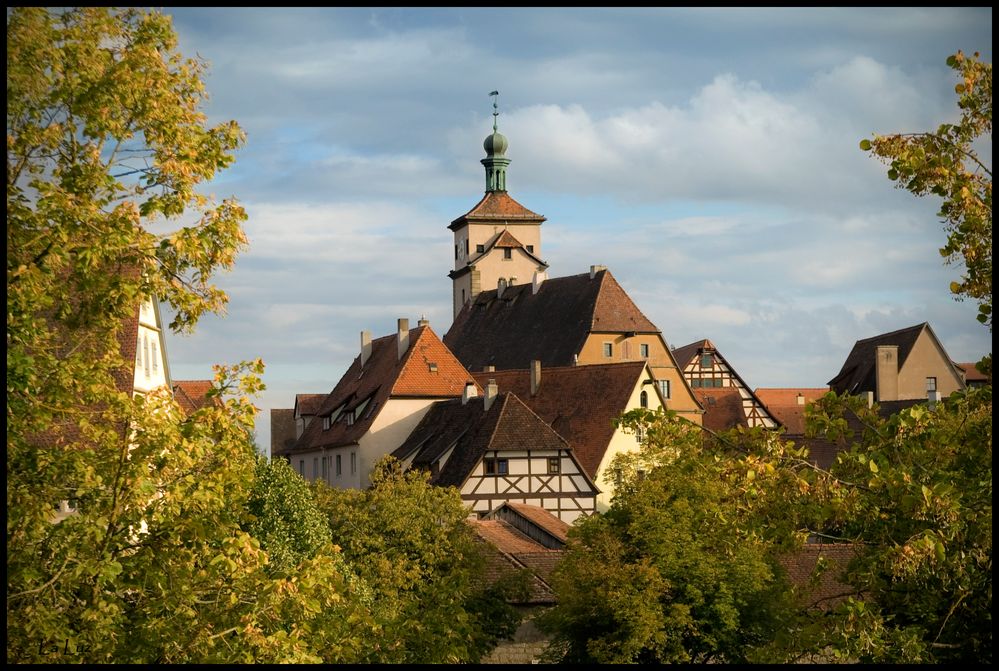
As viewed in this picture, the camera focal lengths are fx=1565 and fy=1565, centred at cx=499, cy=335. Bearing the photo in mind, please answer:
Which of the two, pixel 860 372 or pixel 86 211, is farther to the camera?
pixel 860 372

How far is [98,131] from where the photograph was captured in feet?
45.6

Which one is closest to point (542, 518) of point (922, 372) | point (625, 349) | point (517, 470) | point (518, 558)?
point (517, 470)

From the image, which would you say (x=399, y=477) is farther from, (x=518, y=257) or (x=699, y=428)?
(x=518, y=257)

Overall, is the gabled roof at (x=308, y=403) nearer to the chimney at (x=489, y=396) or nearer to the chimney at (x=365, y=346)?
the chimney at (x=365, y=346)

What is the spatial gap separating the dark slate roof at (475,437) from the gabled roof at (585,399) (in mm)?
4243

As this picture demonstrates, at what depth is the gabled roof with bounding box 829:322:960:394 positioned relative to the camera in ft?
265

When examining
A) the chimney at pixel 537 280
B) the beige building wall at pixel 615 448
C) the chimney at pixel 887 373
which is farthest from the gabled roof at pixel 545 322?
the beige building wall at pixel 615 448

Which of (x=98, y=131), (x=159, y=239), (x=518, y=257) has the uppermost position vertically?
(x=518, y=257)

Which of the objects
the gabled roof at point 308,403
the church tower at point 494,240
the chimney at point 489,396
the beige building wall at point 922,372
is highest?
the church tower at point 494,240

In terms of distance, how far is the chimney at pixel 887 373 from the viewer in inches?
3145

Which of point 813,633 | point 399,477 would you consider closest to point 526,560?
point 399,477

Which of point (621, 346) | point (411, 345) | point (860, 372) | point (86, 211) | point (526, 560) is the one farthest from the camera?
point (860, 372)

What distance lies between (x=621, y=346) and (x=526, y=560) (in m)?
37.8

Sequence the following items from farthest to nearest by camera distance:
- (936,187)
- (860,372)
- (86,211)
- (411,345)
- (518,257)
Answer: (518,257)
(860,372)
(411,345)
(86,211)
(936,187)
